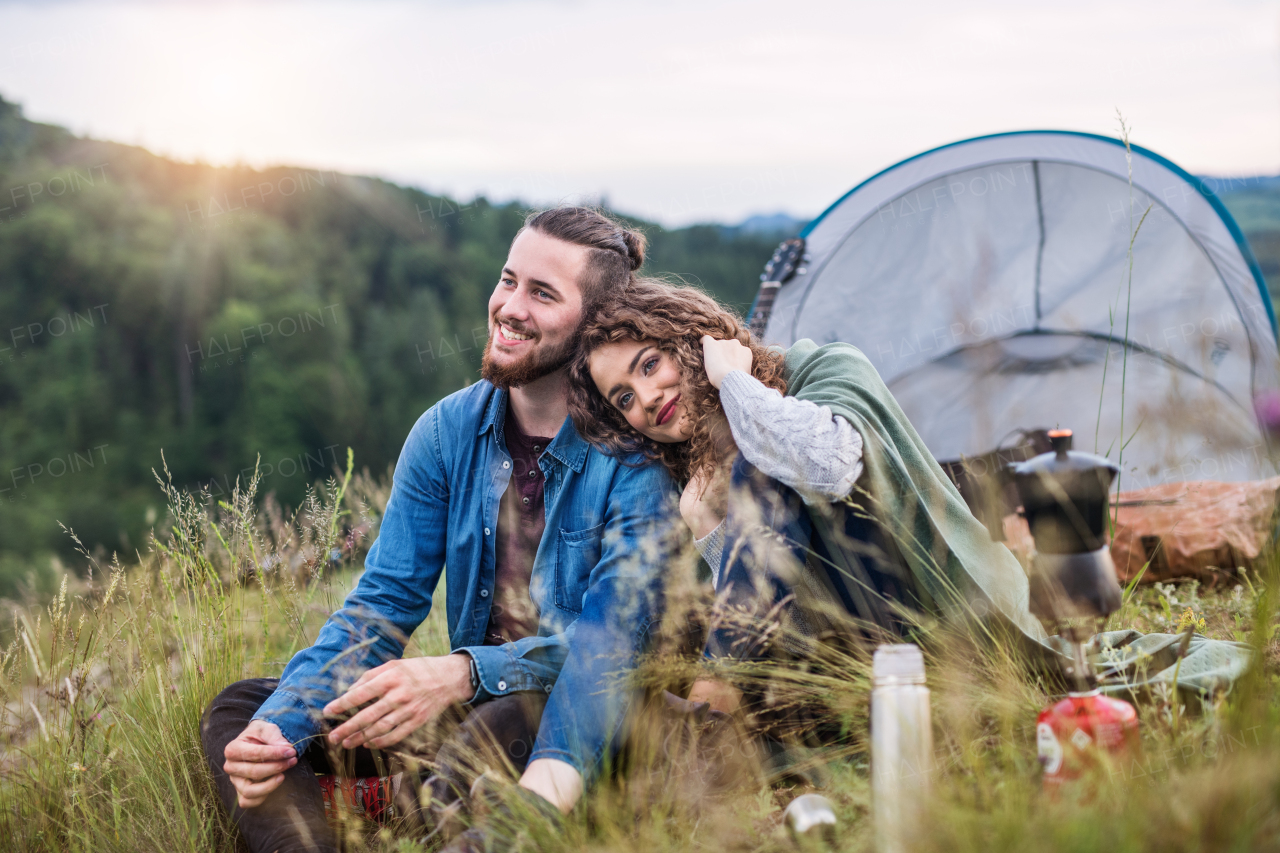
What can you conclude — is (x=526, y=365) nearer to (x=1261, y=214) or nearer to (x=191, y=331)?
(x=1261, y=214)

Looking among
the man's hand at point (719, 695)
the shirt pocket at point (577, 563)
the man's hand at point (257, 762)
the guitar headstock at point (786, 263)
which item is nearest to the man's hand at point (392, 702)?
the man's hand at point (257, 762)

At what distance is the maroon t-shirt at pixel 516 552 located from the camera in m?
2.14

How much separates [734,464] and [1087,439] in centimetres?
293

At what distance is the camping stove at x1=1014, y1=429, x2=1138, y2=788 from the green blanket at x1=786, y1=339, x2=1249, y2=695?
19.2 inches

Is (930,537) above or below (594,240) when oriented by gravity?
below

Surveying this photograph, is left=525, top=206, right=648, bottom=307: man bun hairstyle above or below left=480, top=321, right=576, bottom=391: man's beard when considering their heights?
above

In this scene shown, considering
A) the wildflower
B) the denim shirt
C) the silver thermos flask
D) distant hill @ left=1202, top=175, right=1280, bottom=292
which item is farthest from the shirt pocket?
distant hill @ left=1202, top=175, right=1280, bottom=292

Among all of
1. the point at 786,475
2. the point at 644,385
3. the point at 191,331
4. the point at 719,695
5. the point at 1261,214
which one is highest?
the point at 1261,214

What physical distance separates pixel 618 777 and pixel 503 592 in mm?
680

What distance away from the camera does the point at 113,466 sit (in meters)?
30.3

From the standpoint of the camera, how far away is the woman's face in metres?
1.98

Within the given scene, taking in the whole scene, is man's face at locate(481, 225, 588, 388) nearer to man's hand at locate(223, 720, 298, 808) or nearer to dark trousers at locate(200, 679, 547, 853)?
dark trousers at locate(200, 679, 547, 853)

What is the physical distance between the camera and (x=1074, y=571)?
1128mm

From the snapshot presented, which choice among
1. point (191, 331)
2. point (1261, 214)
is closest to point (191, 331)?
point (191, 331)
